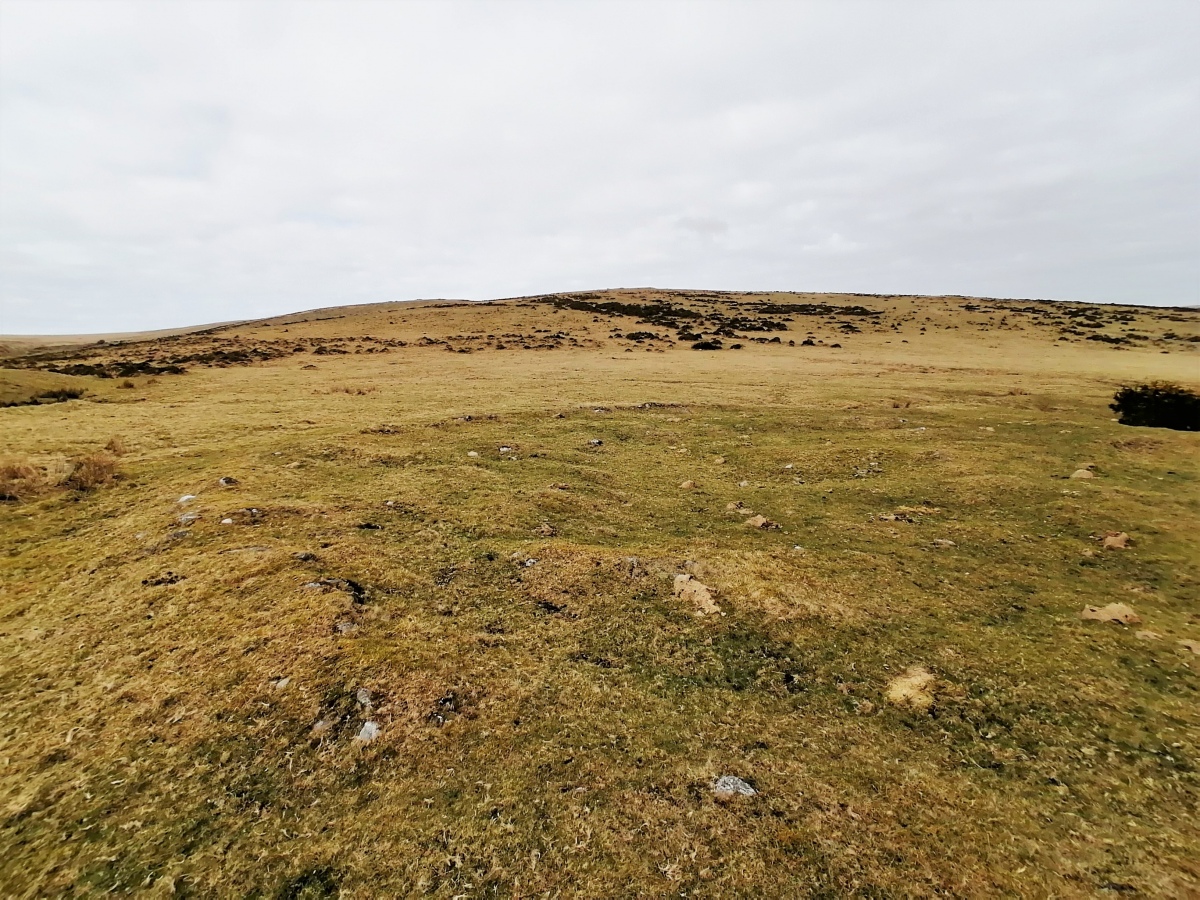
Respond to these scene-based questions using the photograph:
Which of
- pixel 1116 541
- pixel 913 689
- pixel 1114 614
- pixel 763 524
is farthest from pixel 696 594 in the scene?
pixel 1116 541

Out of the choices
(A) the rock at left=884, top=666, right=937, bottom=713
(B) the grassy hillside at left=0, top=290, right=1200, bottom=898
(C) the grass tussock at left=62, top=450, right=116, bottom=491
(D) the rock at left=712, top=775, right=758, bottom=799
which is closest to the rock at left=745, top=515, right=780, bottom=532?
(B) the grassy hillside at left=0, top=290, right=1200, bottom=898

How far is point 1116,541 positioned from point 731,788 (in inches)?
380

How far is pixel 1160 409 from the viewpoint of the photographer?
19.8m

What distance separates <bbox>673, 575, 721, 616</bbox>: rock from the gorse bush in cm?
1996

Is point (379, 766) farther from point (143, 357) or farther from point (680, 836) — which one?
point (143, 357)

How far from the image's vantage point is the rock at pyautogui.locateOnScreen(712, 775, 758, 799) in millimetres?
4887

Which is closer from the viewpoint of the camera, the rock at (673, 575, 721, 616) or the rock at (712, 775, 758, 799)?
the rock at (712, 775, 758, 799)

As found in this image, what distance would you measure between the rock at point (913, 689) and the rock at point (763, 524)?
14.7 ft

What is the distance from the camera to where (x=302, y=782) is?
15.6 feet

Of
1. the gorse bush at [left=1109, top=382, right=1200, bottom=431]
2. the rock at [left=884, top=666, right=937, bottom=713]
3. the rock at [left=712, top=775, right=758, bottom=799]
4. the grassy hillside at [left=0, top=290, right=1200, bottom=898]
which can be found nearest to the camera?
the grassy hillside at [left=0, top=290, right=1200, bottom=898]

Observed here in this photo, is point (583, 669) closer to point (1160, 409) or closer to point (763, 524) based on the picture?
point (763, 524)

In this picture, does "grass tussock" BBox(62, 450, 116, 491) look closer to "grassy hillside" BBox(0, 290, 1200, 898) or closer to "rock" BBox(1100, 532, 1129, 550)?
"grassy hillside" BBox(0, 290, 1200, 898)

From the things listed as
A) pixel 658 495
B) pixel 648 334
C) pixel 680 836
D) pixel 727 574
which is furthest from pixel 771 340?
pixel 680 836

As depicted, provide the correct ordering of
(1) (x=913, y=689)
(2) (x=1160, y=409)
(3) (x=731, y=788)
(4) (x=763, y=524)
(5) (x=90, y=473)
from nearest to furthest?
(3) (x=731, y=788)
(1) (x=913, y=689)
(5) (x=90, y=473)
(4) (x=763, y=524)
(2) (x=1160, y=409)
